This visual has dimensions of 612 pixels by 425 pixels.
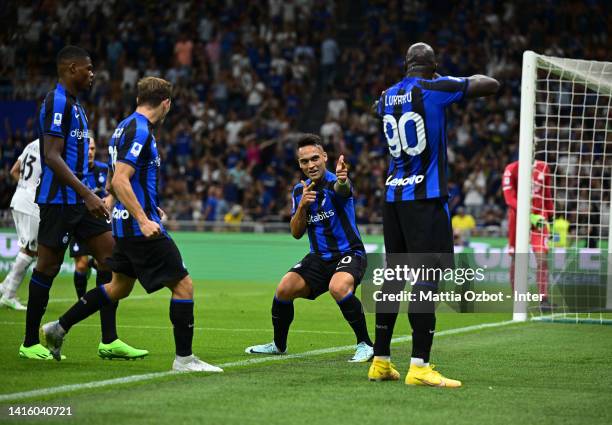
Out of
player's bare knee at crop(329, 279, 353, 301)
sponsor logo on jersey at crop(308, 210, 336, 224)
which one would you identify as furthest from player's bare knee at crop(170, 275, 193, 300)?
sponsor logo on jersey at crop(308, 210, 336, 224)

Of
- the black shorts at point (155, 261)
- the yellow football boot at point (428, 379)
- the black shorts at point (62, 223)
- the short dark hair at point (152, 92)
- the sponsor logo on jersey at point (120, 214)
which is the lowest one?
the yellow football boot at point (428, 379)

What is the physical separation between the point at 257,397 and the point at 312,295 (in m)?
2.38

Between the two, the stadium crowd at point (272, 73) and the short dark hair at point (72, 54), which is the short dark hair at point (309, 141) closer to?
the short dark hair at point (72, 54)

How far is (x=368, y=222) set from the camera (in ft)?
64.8

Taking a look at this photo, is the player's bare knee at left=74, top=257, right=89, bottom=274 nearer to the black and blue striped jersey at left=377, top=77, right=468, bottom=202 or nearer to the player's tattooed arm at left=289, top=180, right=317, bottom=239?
the player's tattooed arm at left=289, top=180, right=317, bottom=239

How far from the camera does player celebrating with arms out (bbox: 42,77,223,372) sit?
6.80 m

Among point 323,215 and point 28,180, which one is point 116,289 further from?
point 28,180

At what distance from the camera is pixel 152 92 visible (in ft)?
23.0

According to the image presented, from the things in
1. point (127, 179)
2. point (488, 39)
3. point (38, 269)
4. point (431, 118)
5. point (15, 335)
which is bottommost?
point (15, 335)

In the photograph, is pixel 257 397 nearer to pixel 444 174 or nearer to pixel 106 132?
pixel 444 174

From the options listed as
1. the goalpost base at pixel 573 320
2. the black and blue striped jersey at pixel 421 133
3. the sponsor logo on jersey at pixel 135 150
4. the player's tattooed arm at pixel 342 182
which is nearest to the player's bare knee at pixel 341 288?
the player's tattooed arm at pixel 342 182

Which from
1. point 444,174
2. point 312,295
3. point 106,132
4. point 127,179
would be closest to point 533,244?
point 312,295

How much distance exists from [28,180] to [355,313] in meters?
6.01

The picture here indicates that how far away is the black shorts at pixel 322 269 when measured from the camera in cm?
822
